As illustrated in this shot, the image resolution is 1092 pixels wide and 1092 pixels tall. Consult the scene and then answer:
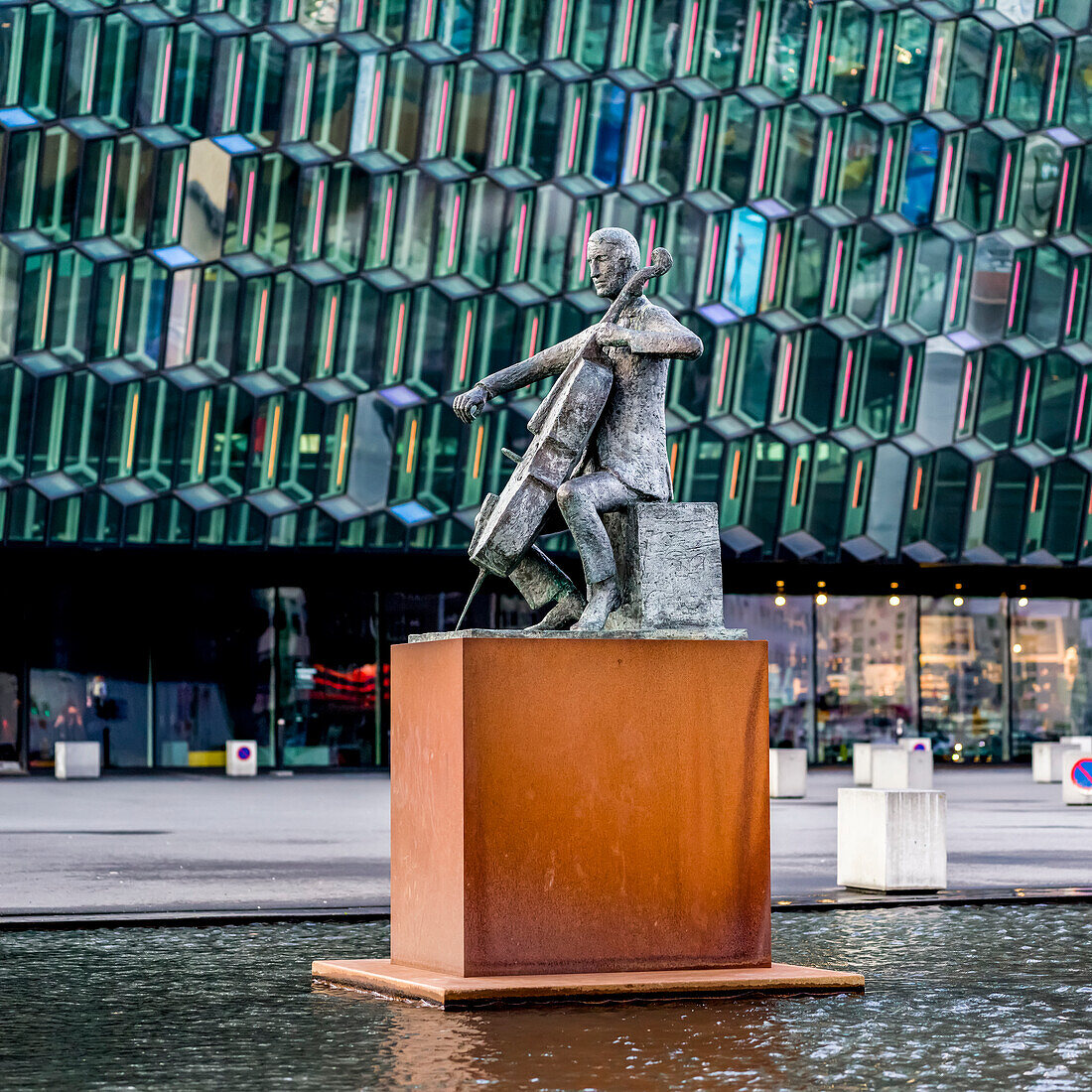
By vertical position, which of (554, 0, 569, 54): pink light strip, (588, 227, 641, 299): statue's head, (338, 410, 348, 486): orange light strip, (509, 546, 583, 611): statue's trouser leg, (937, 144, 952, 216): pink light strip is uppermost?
(554, 0, 569, 54): pink light strip

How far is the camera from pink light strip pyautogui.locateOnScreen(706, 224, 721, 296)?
3922 centimetres

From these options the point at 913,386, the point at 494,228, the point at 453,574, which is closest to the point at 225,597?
the point at 453,574

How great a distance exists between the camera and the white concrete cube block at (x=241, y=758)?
129 ft

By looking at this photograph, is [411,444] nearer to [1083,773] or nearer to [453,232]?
[453,232]

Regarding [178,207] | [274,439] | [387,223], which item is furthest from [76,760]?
[387,223]

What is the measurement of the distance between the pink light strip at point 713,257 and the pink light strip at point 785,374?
1.99 meters

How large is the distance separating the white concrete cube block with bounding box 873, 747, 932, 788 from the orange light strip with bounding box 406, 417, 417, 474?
1299 cm

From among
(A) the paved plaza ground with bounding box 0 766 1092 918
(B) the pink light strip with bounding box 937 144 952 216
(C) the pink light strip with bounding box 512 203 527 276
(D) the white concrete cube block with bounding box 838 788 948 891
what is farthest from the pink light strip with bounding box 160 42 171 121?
(D) the white concrete cube block with bounding box 838 788 948 891

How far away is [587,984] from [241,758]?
31702mm

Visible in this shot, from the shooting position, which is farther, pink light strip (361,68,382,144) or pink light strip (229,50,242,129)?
pink light strip (361,68,382,144)

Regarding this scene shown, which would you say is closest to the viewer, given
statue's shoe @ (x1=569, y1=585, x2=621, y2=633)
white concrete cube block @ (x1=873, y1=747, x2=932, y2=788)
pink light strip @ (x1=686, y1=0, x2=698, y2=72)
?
statue's shoe @ (x1=569, y1=585, x2=621, y2=633)

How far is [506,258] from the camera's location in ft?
126

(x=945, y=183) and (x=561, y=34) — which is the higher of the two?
(x=561, y=34)

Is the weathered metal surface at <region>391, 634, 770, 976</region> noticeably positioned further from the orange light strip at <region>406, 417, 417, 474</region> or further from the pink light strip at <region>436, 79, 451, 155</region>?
the pink light strip at <region>436, 79, 451, 155</region>
